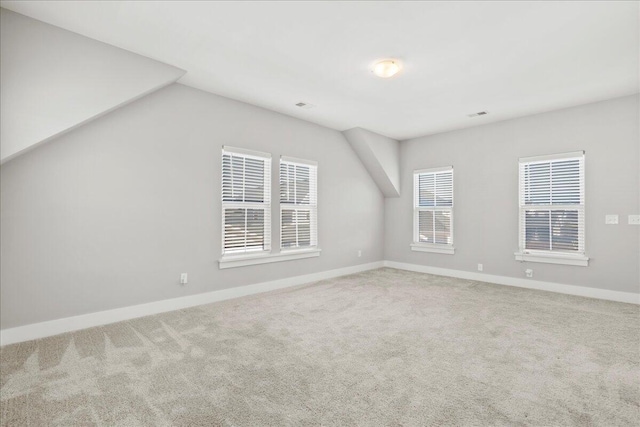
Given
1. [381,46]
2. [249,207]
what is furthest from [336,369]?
[381,46]

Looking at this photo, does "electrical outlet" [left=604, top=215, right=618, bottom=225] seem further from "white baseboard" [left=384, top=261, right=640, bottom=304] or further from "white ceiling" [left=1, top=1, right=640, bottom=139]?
"white ceiling" [left=1, top=1, right=640, bottom=139]

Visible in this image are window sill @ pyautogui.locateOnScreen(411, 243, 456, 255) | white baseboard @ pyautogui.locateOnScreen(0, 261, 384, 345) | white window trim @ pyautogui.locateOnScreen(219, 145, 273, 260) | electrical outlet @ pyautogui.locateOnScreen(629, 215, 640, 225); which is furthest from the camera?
window sill @ pyautogui.locateOnScreen(411, 243, 456, 255)

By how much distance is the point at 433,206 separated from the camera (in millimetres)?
5984

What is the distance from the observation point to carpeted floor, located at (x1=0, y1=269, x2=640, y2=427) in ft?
5.92

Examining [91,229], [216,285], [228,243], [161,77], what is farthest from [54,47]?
[216,285]

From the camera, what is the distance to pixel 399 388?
81.4 inches

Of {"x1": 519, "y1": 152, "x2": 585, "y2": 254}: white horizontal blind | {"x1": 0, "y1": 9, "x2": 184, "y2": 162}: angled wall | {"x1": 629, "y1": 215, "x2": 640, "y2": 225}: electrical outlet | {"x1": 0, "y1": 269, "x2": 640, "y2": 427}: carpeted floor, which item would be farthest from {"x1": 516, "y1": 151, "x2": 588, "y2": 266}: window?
{"x1": 0, "y1": 9, "x2": 184, "y2": 162}: angled wall

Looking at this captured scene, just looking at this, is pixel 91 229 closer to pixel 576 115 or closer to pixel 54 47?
pixel 54 47

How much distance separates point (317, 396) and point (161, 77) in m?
3.28

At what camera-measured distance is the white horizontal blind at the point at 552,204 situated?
4.45 m

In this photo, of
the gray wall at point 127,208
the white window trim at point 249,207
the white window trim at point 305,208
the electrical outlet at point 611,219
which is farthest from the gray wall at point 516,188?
the white window trim at point 249,207

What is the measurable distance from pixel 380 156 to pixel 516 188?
2.33 metres

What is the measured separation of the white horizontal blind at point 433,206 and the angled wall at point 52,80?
4.96 metres

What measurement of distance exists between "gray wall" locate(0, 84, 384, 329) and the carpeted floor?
42 cm
